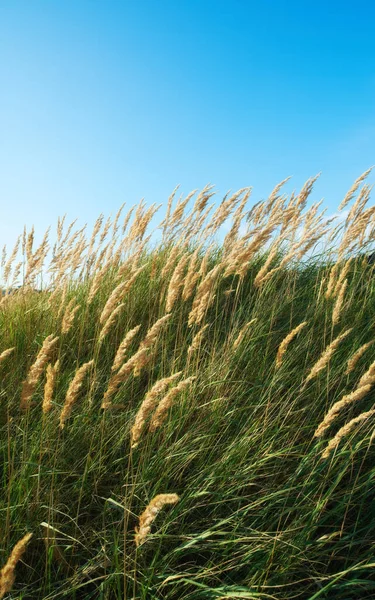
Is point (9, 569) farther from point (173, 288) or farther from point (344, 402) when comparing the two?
point (173, 288)

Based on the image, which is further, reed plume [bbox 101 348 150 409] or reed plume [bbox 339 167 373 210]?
reed plume [bbox 339 167 373 210]

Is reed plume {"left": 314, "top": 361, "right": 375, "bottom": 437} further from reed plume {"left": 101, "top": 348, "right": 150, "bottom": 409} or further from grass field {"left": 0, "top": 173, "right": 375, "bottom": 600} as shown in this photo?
reed plume {"left": 101, "top": 348, "right": 150, "bottom": 409}

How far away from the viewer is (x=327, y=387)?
2.55 m

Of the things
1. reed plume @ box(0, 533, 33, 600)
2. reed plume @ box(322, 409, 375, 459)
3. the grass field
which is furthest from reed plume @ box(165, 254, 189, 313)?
reed plume @ box(0, 533, 33, 600)

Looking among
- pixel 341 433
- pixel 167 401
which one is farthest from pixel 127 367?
pixel 341 433

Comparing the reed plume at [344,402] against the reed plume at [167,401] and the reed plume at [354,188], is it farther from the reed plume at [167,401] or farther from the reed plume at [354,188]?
the reed plume at [354,188]

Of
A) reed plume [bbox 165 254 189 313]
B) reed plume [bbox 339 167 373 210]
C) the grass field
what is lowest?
the grass field

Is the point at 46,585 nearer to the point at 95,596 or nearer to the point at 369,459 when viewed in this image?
the point at 95,596

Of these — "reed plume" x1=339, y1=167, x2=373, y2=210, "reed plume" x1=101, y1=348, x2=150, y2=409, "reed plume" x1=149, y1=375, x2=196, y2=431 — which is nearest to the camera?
"reed plume" x1=149, y1=375, x2=196, y2=431

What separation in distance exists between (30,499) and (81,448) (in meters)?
0.38

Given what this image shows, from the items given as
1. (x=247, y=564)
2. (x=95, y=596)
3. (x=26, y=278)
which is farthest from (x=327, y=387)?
(x=26, y=278)

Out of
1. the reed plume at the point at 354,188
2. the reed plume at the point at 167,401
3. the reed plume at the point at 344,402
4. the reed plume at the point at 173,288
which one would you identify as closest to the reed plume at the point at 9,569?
the reed plume at the point at 167,401

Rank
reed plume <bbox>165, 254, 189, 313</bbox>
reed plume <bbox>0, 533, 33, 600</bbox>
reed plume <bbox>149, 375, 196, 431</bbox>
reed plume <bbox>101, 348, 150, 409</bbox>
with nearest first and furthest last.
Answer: reed plume <bbox>0, 533, 33, 600</bbox> < reed plume <bbox>149, 375, 196, 431</bbox> < reed plume <bbox>101, 348, 150, 409</bbox> < reed plume <bbox>165, 254, 189, 313</bbox>

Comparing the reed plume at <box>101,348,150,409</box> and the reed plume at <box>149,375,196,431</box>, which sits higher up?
the reed plume at <box>101,348,150,409</box>
